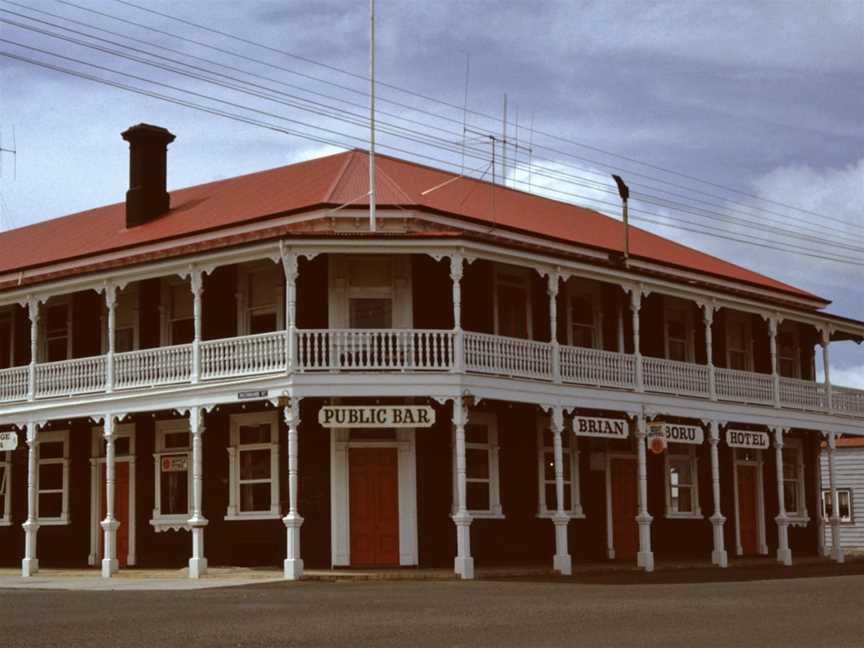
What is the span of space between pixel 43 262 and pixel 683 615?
72.2 ft

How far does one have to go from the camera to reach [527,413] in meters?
30.6

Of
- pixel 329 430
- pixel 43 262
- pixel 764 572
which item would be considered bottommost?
pixel 764 572

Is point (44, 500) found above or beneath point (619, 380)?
beneath

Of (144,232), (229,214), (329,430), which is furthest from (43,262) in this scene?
(329,430)

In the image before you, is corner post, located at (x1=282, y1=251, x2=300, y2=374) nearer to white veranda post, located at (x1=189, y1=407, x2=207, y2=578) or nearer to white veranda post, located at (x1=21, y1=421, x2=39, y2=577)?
white veranda post, located at (x1=189, y1=407, x2=207, y2=578)

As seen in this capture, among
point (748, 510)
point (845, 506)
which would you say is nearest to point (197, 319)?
point (748, 510)

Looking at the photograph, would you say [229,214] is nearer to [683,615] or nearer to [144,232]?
[144,232]

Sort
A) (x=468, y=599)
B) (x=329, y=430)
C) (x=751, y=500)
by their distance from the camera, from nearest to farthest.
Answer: (x=468, y=599)
(x=329, y=430)
(x=751, y=500)

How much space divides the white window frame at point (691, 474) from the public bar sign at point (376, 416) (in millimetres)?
10276

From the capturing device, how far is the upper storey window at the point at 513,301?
30.3 metres

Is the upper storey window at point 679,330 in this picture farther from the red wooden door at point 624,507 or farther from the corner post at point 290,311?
the corner post at point 290,311

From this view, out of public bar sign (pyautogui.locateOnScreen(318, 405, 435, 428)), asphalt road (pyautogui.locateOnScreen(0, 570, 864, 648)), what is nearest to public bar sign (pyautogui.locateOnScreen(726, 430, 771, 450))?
public bar sign (pyautogui.locateOnScreen(318, 405, 435, 428))

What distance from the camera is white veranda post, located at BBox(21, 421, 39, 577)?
29312mm

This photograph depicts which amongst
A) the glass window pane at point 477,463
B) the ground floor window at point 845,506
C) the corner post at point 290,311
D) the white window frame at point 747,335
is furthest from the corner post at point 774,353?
the ground floor window at point 845,506
